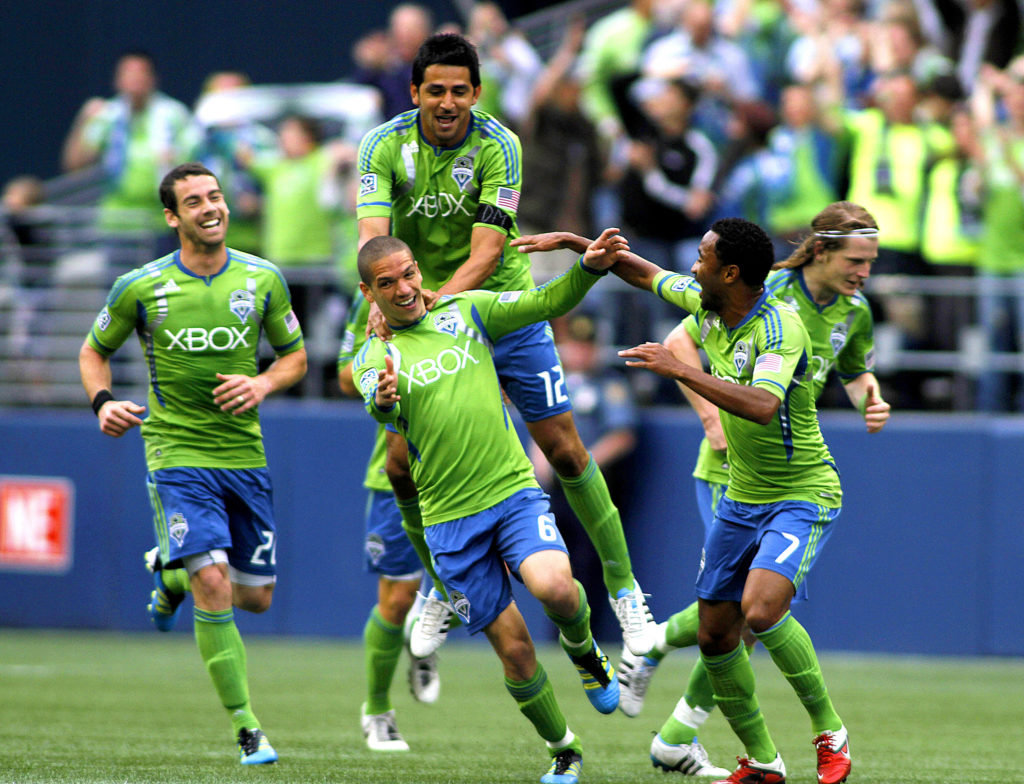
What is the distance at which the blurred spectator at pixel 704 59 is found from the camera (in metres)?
13.1

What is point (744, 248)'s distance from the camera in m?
6.42

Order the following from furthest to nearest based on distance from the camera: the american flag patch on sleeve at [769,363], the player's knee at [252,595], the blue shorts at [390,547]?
1. the blue shorts at [390,547]
2. the player's knee at [252,595]
3. the american flag patch on sleeve at [769,363]

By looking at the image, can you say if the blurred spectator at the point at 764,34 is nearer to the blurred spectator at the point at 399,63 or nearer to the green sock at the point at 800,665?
the blurred spectator at the point at 399,63

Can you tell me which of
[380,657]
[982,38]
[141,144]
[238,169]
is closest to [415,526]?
[380,657]

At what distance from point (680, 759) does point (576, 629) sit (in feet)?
→ 2.95

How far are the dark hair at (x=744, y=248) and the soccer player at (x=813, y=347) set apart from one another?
581 mm

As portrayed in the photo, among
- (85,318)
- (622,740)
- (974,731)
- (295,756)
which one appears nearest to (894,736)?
(974,731)

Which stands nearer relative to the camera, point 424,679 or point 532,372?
point 532,372

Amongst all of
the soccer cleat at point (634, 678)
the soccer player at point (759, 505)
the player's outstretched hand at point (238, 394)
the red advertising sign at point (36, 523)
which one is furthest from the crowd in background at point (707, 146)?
the player's outstretched hand at point (238, 394)

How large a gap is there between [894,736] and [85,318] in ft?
26.5

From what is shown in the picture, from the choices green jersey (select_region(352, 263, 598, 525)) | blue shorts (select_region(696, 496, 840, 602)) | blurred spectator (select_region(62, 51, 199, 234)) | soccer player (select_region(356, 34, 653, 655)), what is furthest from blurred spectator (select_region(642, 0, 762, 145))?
blue shorts (select_region(696, 496, 840, 602))

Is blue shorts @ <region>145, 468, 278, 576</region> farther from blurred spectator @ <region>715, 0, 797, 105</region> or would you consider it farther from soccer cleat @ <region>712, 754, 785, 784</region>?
blurred spectator @ <region>715, 0, 797, 105</region>

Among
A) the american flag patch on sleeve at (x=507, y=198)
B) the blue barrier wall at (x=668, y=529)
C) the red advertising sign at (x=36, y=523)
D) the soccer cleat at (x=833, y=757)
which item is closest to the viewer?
the soccer cleat at (x=833, y=757)

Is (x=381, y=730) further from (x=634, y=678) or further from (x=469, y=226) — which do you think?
(x=469, y=226)
